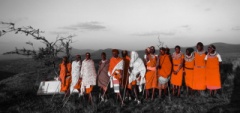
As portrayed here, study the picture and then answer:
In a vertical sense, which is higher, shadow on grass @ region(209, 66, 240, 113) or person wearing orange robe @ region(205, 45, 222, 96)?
person wearing orange robe @ region(205, 45, 222, 96)

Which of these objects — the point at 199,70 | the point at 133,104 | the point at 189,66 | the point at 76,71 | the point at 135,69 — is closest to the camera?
the point at 133,104

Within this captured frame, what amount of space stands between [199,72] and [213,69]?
55cm

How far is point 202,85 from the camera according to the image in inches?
367

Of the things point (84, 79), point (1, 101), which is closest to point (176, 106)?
point (84, 79)

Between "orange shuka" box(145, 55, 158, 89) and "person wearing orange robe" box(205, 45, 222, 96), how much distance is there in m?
2.13

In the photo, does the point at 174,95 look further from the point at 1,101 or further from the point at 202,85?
the point at 1,101

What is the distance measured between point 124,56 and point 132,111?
94.6 inches

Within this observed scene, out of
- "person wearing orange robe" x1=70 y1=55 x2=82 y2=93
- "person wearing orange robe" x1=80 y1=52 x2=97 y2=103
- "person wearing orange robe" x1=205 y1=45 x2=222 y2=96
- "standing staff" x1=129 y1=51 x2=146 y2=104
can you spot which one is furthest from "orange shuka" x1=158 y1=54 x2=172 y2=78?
"person wearing orange robe" x1=70 y1=55 x2=82 y2=93

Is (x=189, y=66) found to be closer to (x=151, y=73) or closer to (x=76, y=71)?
(x=151, y=73)

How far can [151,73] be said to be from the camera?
9.23 meters

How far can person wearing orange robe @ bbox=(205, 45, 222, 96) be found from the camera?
29.7ft

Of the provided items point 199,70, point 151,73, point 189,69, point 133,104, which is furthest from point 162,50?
point 133,104

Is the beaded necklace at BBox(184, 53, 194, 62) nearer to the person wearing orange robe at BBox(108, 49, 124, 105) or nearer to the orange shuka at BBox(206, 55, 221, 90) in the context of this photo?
the orange shuka at BBox(206, 55, 221, 90)

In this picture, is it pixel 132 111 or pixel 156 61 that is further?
pixel 156 61
